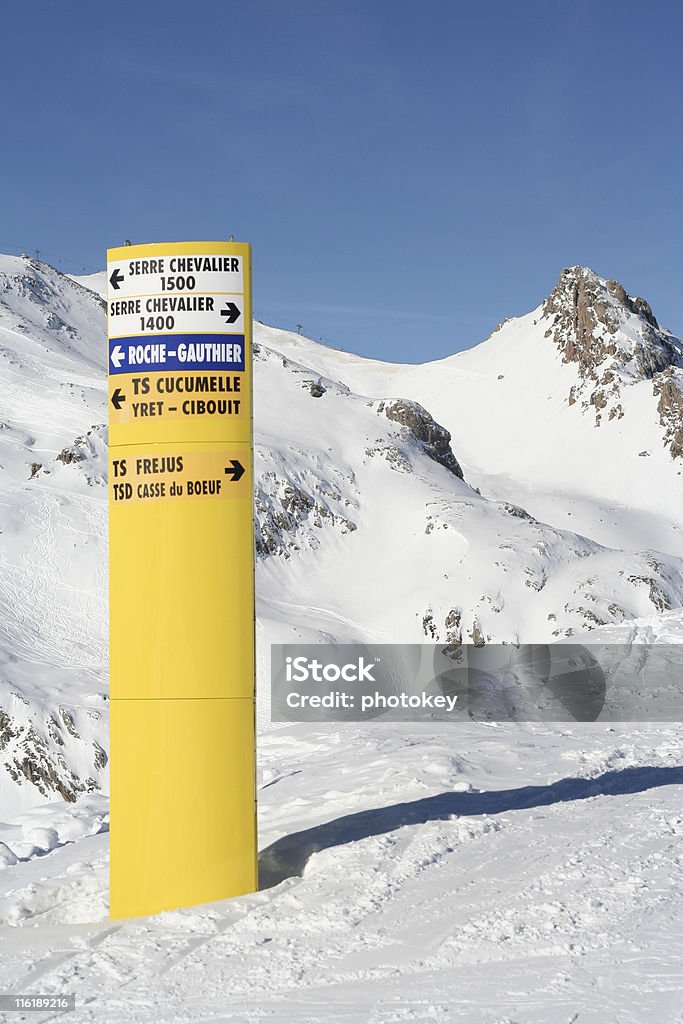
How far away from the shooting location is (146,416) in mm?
8141

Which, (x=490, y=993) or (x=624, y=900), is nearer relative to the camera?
(x=490, y=993)

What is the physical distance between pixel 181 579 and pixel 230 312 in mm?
2142

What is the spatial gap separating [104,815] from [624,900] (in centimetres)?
661

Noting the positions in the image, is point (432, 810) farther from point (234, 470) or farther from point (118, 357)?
point (118, 357)

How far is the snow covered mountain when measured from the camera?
31.8 metres

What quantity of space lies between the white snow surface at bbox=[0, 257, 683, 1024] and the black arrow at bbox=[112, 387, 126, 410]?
3.87 metres

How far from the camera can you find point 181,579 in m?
7.92

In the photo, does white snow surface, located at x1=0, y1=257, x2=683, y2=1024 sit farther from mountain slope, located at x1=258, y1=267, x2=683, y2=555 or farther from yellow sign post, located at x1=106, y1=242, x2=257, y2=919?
yellow sign post, located at x1=106, y1=242, x2=257, y2=919

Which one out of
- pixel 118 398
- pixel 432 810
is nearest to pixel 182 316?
pixel 118 398

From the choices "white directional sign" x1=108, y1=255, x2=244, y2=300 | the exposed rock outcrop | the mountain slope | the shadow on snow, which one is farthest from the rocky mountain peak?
"white directional sign" x1=108, y1=255, x2=244, y2=300

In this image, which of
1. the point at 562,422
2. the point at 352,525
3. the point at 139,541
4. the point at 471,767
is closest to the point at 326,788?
the point at 471,767

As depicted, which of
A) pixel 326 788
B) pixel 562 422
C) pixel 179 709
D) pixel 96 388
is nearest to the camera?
pixel 179 709

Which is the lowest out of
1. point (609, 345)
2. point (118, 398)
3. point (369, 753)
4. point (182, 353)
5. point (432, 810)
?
point (432, 810)

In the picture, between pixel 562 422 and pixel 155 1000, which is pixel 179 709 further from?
pixel 562 422
